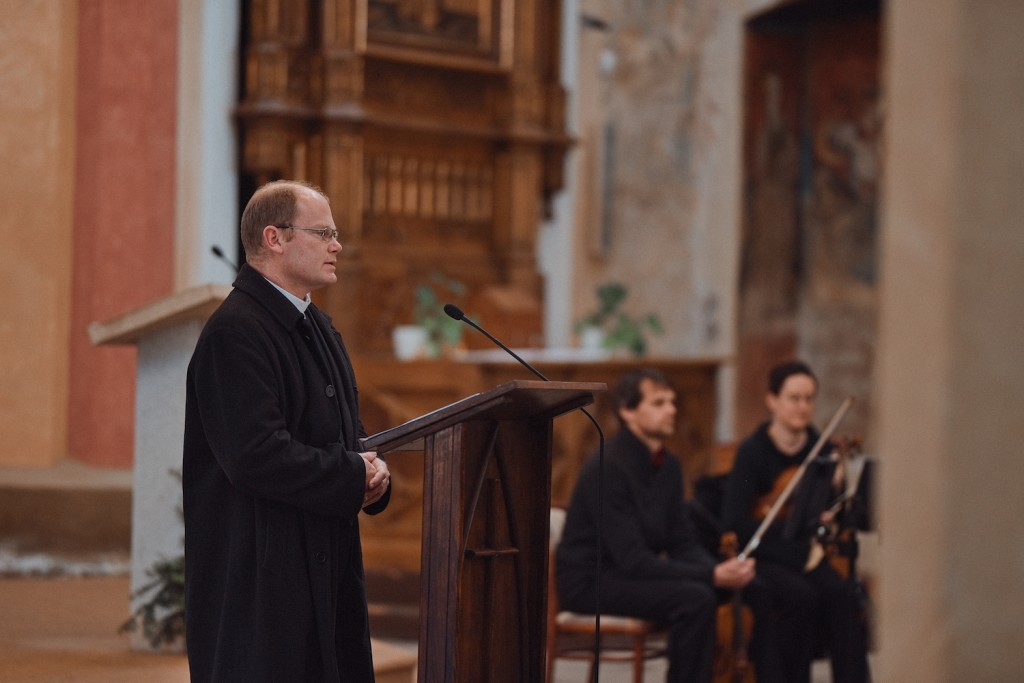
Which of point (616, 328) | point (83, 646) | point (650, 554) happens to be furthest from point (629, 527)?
point (616, 328)

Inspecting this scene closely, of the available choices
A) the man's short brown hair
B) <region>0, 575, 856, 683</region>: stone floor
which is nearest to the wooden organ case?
<region>0, 575, 856, 683</region>: stone floor

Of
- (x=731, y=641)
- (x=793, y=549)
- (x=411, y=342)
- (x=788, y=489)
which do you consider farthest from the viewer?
(x=411, y=342)

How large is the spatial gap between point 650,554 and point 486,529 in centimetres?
231

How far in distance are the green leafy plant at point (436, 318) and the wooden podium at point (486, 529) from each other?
5662 millimetres

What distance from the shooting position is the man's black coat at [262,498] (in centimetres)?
323

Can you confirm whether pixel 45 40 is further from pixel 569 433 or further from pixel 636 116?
pixel 636 116

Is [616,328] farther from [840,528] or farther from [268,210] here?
[268,210]

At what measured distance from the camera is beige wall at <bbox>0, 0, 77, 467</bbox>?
27.5ft

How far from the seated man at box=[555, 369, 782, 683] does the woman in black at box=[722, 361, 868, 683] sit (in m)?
0.13

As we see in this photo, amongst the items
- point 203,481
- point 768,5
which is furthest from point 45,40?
point 768,5

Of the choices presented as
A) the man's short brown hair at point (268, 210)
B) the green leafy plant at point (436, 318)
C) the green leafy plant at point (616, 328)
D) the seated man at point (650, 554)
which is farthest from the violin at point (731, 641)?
the green leafy plant at point (616, 328)

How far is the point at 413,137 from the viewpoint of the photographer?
10.3m

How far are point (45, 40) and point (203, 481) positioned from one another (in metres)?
5.82

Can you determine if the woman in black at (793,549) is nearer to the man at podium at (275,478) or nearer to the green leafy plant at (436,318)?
the man at podium at (275,478)
